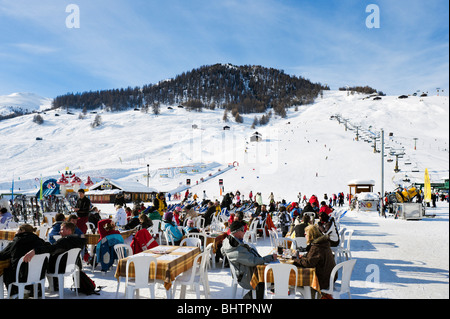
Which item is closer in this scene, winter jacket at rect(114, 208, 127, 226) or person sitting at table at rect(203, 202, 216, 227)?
winter jacket at rect(114, 208, 127, 226)

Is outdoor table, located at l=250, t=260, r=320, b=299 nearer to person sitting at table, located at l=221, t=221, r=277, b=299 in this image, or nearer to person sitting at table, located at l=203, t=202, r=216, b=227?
person sitting at table, located at l=221, t=221, r=277, b=299

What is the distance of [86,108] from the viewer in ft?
376

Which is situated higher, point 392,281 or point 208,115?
point 208,115

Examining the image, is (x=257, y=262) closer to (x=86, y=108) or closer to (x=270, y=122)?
(x=270, y=122)

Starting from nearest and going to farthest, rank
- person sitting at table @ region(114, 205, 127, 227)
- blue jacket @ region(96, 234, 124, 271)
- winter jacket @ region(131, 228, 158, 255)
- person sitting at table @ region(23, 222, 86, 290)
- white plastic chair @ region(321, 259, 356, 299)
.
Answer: white plastic chair @ region(321, 259, 356, 299)
person sitting at table @ region(23, 222, 86, 290)
winter jacket @ region(131, 228, 158, 255)
blue jacket @ region(96, 234, 124, 271)
person sitting at table @ region(114, 205, 127, 227)

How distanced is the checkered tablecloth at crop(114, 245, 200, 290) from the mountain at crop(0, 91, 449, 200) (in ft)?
91.2

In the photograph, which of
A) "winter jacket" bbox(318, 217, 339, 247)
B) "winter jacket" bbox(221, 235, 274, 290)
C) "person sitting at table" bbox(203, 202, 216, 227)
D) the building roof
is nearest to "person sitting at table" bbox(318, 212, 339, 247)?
"winter jacket" bbox(318, 217, 339, 247)

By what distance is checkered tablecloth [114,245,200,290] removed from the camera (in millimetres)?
4129

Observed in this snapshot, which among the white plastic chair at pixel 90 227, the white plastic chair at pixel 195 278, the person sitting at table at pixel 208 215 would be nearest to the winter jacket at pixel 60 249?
the white plastic chair at pixel 195 278

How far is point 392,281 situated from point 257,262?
3.12m

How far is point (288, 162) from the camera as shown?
4256cm

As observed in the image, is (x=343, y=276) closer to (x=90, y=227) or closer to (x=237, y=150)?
(x=90, y=227)

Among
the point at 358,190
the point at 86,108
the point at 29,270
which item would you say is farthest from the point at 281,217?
the point at 86,108

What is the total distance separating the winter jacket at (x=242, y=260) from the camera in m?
3.93
